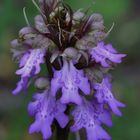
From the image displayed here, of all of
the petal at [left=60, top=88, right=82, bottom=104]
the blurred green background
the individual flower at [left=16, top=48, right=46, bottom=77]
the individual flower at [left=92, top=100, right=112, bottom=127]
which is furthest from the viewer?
the blurred green background

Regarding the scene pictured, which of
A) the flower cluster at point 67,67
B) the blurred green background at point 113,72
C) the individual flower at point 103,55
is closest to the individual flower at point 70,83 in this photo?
the flower cluster at point 67,67

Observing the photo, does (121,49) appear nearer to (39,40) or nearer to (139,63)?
(139,63)

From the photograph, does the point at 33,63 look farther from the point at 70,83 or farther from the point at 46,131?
the point at 46,131

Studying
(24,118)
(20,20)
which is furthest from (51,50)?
(20,20)

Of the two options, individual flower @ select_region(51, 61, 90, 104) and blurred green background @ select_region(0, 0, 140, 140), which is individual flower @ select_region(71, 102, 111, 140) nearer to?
individual flower @ select_region(51, 61, 90, 104)

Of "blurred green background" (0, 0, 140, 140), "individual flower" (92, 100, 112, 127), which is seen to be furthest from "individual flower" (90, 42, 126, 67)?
"blurred green background" (0, 0, 140, 140)

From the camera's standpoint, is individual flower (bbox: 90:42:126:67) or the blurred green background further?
the blurred green background
